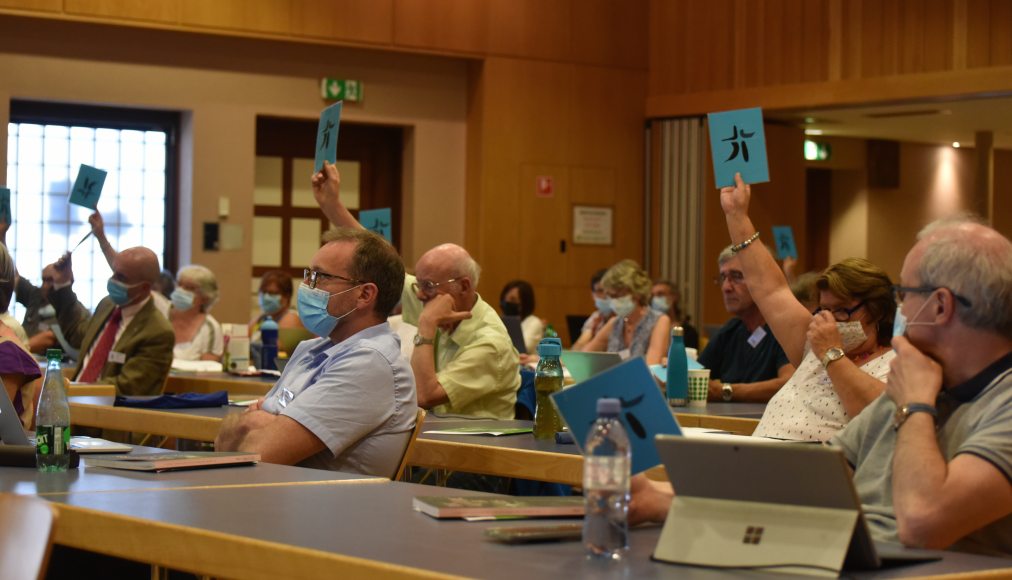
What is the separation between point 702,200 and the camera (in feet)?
36.9

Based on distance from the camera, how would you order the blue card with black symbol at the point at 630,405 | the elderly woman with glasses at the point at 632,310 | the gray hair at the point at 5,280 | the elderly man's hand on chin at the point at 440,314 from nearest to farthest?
1. the blue card with black symbol at the point at 630,405
2. the gray hair at the point at 5,280
3. the elderly man's hand on chin at the point at 440,314
4. the elderly woman with glasses at the point at 632,310

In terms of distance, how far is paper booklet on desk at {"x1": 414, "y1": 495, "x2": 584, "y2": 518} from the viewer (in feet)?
7.03

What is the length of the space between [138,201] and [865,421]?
8705 millimetres

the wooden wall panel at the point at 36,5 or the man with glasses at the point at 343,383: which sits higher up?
the wooden wall panel at the point at 36,5

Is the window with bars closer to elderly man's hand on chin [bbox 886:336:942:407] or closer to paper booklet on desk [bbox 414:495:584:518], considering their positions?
paper booklet on desk [bbox 414:495:584:518]

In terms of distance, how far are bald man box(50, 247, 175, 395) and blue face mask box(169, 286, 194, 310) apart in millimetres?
1614

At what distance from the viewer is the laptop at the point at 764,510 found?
5.81ft

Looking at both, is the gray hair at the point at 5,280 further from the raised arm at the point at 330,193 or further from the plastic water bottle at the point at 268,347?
the plastic water bottle at the point at 268,347

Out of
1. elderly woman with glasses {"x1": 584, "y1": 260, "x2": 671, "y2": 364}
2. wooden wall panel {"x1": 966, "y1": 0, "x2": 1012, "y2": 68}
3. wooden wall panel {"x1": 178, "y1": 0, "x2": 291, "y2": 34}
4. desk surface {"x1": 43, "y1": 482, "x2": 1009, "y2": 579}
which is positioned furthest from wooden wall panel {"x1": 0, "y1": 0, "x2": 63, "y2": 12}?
desk surface {"x1": 43, "y1": 482, "x2": 1009, "y2": 579}

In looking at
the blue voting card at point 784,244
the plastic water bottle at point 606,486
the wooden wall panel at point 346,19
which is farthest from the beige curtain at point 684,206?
the plastic water bottle at point 606,486

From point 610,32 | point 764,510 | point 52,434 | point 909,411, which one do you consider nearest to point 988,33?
point 610,32

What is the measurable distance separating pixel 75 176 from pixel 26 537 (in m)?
8.85

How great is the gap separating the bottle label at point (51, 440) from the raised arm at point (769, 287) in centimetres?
179

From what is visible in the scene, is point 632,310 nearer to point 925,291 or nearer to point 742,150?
point 742,150
